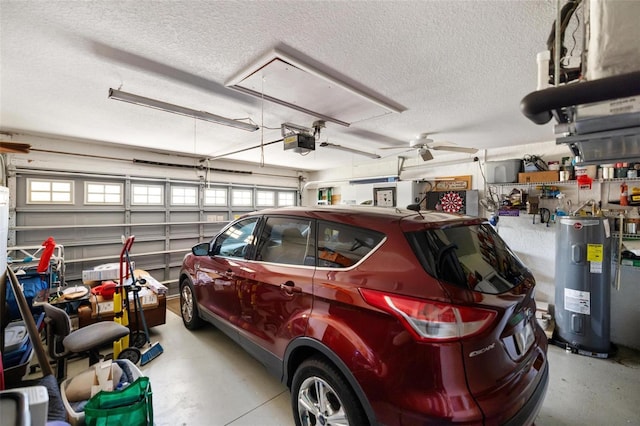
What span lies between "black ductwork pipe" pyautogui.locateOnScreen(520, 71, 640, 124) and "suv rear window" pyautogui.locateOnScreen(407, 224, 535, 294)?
724mm

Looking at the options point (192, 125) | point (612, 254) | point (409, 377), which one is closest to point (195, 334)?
point (192, 125)

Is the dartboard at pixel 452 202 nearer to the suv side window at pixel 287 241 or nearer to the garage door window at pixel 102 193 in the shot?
the suv side window at pixel 287 241

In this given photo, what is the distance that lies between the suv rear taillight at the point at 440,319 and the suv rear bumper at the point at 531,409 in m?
0.47

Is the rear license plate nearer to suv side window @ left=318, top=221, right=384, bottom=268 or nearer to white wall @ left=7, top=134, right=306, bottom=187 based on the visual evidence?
suv side window @ left=318, top=221, right=384, bottom=268

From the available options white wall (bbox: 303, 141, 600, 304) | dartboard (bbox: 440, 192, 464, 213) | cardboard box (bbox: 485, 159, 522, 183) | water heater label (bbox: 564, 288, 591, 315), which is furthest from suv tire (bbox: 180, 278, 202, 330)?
cardboard box (bbox: 485, 159, 522, 183)

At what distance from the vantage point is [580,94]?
0.68 m

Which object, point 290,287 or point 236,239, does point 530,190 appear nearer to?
point 290,287

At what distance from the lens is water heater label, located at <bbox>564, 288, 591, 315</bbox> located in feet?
10.2

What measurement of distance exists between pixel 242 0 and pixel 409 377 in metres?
2.08

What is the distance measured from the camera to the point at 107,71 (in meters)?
2.18

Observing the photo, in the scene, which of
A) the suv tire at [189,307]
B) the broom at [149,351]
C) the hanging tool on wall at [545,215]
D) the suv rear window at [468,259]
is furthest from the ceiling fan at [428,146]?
the broom at [149,351]

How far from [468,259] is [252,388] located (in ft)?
6.89

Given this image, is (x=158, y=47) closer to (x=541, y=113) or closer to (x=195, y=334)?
(x=541, y=113)

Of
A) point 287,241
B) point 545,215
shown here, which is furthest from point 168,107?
point 545,215
